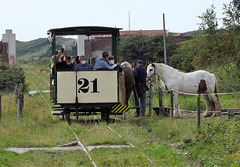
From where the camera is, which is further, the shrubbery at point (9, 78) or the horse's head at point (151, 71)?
the shrubbery at point (9, 78)

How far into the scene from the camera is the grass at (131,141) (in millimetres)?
10273

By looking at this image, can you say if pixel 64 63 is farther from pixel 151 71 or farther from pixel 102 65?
pixel 151 71

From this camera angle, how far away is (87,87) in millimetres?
16188

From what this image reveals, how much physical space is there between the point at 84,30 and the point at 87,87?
85.8 inches

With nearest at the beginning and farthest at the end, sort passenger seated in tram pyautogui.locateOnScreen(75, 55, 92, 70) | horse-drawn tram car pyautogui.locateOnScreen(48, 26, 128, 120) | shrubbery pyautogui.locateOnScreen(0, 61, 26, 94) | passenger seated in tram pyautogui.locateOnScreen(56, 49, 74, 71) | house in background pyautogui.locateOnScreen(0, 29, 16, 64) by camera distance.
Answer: horse-drawn tram car pyautogui.locateOnScreen(48, 26, 128, 120)
passenger seated in tram pyautogui.locateOnScreen(75, 55, 92, 70)
passenger seated in tram pyautogui.locateOnScreen(56, 49, 74, 71)
shrubbery pyautogui.locateOnScreen(0, 61, 26, 94)
house in background pyautogui.locateOnScreen(0, 29, 16, 64)

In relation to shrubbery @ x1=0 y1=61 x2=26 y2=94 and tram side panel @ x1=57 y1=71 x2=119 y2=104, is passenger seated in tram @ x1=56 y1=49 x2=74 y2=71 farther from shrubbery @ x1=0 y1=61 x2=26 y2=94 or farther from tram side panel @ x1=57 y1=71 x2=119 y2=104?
shrubbery @ x1=0 y1=61 x2=26 y2=94

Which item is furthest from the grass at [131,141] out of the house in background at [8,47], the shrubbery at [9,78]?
the house in background at [8,47]

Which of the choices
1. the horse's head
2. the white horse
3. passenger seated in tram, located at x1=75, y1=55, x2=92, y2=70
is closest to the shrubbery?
the horse's head

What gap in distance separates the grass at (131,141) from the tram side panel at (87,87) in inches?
33.8

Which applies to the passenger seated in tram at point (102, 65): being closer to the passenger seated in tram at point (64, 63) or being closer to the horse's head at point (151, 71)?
the passenger seated in tram at point (64, 63)

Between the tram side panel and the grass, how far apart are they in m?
0.86

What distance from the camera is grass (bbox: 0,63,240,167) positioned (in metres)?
10.3

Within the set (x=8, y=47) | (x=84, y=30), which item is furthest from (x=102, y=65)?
(x=8, y=47)

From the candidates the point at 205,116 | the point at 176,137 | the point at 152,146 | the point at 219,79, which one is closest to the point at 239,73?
the point at 219,79
